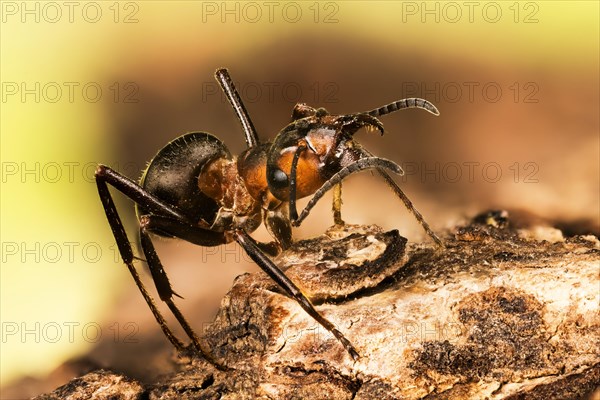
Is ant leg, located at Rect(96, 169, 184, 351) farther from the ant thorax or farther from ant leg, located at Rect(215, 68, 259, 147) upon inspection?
ant leg, located at Rect(215, 68, 259, 147)

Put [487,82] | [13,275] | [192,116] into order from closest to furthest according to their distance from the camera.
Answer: [13,275], [487,82], [192,116]

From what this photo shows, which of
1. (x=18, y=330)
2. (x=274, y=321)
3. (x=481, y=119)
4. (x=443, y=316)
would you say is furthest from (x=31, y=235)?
(x=481, y=119)

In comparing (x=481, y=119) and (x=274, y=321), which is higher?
(x=481, y=119)

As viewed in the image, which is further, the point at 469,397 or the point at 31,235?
the point at 31,235

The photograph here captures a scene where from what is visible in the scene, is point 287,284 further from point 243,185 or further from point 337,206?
point 243,185

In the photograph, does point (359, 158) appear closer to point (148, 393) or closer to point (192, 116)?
point (148, 393)

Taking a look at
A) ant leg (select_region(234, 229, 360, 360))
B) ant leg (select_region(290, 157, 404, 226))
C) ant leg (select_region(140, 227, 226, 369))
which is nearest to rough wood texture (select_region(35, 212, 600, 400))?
ant leg (select_region(234, 229, 360, 360))
